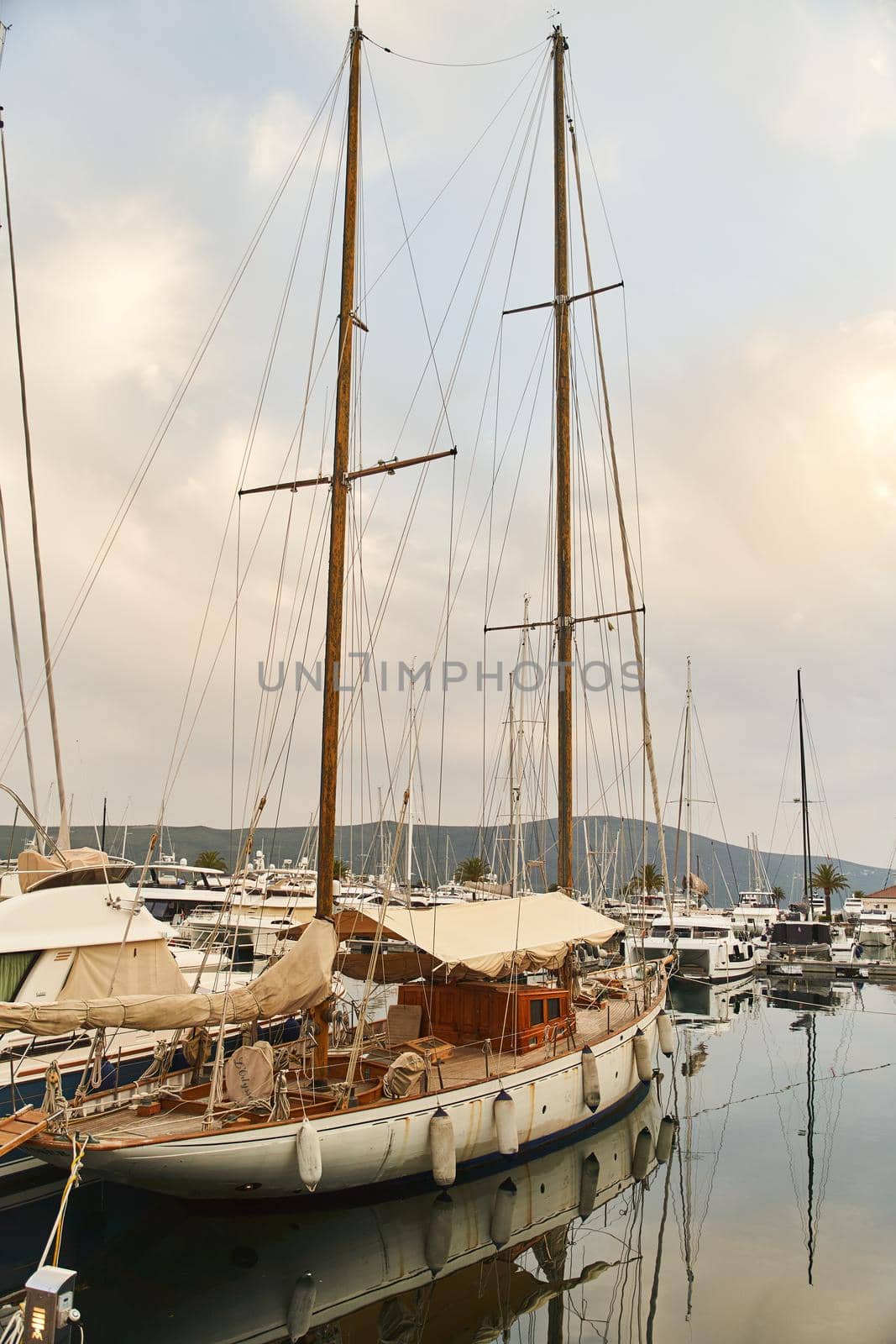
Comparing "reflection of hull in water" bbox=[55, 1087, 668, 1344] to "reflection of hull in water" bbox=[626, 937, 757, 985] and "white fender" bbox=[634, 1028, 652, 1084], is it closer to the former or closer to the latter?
"white fender" bbox=[634, 1028, 652, 1084]

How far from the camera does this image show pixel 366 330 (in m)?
18.1

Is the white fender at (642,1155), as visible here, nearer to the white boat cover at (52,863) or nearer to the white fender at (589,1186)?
the white fender at (589,1186)

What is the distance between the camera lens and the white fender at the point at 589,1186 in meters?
14.6

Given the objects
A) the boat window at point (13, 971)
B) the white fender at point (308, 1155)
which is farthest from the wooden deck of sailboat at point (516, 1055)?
the boat window at point (13, 971)

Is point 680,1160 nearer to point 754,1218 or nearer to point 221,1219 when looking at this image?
point 754,1218

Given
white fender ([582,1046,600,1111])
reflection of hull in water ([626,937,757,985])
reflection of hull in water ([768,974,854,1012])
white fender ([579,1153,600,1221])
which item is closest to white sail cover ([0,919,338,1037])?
white fender ([582,1046,600,1111])

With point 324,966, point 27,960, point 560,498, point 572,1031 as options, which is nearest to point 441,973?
point 572,1031

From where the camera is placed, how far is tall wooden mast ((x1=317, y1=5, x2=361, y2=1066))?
50.6ft

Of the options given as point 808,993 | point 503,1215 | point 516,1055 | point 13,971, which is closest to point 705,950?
point 808,993

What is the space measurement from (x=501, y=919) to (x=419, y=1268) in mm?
6621

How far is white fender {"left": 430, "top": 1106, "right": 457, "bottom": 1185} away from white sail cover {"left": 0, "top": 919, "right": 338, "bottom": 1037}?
2770mm

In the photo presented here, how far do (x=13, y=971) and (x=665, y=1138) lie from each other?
14476 mm

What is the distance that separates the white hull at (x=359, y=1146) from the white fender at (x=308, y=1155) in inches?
8.1

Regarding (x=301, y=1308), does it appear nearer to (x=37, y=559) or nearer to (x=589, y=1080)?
(x=589, y=1080)
